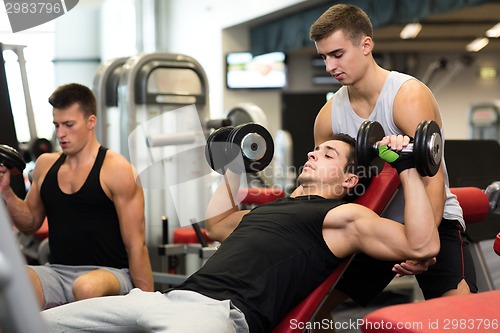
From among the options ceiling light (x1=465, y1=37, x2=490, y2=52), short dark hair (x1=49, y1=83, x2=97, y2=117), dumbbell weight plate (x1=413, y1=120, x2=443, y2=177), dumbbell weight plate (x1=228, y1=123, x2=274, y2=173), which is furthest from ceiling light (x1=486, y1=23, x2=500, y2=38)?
→ dumbbell weight plate (x1=413, y1=120, x2=443, y2=177)

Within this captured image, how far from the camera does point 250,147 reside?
229 centimetres

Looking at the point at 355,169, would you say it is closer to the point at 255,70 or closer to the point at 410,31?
the point at 410,31

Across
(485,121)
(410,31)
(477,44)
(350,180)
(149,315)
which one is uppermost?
(410,31)

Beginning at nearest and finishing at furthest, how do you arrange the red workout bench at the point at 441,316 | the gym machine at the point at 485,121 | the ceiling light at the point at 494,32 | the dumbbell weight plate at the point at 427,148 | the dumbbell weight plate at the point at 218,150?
the red workout bench at the point at 441,316
the dumbbell weight plate at the point at 427,148
the dumbbell weight plate at the point at 218,150
the gym machine at the point at 485,121
the ceiling light at the point at 494,32

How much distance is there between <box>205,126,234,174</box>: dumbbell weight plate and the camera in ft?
7.64

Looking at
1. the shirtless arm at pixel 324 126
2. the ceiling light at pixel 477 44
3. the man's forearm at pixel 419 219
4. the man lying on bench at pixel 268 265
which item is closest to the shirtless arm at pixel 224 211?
the man lying on bench at pixel 268 265

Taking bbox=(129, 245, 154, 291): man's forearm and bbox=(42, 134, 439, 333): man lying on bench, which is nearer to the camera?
bbox=(42, 134, 439, 333): man lying on bench

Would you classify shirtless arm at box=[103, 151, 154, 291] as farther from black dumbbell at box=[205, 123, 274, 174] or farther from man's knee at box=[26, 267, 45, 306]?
black dumbbell at box=[205, 123, 274, 174]

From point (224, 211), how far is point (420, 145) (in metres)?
0.77

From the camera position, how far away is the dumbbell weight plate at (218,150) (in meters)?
2.33

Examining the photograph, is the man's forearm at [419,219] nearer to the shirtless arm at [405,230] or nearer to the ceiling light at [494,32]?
the shirtless arm at [405,230]

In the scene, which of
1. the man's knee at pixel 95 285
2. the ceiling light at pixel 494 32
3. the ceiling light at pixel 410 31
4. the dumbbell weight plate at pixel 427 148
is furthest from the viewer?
the ceiling light at pixel 494 32

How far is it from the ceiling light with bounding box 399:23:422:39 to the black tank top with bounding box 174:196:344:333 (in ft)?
21.1

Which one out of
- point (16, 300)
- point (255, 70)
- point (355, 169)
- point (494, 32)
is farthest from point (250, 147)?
point (255, 70)
